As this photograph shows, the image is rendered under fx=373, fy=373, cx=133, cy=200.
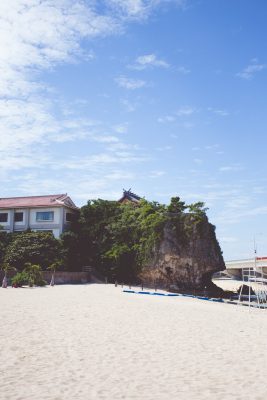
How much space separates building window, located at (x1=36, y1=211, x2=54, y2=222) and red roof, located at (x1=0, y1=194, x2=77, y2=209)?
103 cm

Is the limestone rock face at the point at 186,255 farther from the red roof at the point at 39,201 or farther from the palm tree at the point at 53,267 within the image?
the red roof at the point at 39,201

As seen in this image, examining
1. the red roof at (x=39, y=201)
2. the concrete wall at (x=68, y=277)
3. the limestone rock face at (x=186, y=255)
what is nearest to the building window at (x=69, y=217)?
the red roof at (x=39, y=201)

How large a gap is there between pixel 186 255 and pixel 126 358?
Answer: 3169 centimetres

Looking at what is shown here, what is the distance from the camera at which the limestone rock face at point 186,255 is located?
4025 cm

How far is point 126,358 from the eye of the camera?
361 inches

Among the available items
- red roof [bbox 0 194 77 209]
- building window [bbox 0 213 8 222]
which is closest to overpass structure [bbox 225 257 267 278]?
red roof [bbox 0 194 77 209]

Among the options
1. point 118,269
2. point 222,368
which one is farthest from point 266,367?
point 118,269

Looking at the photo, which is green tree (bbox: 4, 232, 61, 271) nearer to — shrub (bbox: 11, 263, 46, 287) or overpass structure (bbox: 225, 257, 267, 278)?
shrub (bbox: 11, 263, 46, 287)

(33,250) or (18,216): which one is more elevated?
(18,216)

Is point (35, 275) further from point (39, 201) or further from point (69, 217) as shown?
point (39, 201)

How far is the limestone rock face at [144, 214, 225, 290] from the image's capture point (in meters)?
40.2

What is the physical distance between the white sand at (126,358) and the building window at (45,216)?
3202cm

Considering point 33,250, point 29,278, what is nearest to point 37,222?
point 33,250

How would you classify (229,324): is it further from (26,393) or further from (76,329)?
(26,393)
